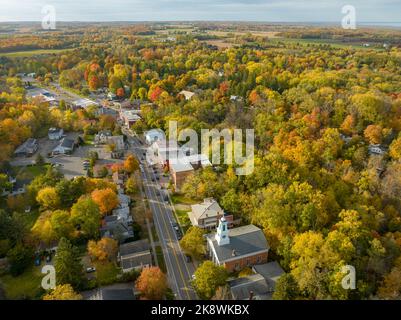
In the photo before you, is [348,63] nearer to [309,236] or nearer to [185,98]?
[185,98]

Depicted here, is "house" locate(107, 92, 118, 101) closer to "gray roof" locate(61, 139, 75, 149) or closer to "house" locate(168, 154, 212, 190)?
"gray roof" locate(61, 139, 75, 149)

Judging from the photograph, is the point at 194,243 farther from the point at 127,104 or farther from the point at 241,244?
the point at 127,104

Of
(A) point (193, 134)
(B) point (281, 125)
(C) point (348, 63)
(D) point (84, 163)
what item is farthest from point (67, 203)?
(C) point (348, 63)

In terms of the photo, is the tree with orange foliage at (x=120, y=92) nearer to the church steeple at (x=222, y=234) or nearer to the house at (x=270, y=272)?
the church steeple at (x=222, y=234)

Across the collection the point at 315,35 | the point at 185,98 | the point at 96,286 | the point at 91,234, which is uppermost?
the point at 315,35

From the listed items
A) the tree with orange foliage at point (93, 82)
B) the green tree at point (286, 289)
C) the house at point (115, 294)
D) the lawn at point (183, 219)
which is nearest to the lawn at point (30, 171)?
the lawn at point (183, 219)

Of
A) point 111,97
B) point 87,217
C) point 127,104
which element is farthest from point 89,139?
point 87,217
